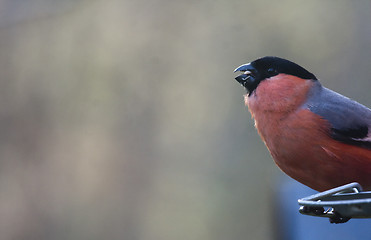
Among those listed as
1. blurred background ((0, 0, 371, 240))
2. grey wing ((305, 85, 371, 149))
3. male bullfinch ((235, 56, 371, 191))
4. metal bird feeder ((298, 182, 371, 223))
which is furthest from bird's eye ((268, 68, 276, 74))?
blurred background ((0, 0, 371, 240))

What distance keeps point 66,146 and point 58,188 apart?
0.44m

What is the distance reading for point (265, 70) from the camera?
7.22ft

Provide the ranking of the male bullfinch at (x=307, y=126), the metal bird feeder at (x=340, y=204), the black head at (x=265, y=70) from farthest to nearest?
the black head at (x=265, y=70)
the male bullfinch at (x=307, y=126)
the metal bird feeder at (x=340, y=204)

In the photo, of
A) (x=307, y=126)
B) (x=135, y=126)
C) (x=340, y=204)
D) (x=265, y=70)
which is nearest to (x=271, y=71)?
(x=265, y=70)

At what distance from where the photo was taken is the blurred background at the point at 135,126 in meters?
5.35

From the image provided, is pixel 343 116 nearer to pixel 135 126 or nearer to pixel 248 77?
pixel 248 77

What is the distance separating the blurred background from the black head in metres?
3.03

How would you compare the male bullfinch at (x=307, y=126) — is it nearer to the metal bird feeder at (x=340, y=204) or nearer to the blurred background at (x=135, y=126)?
the metal bird feeder at (x=340, y=204)

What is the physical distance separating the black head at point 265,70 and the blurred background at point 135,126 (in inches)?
119

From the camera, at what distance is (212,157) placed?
5414 mm

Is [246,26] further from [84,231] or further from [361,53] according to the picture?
[84,231]

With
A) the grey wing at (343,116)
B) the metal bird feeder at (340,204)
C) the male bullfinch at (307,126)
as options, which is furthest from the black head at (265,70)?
the metal bird feeder at (340,204)

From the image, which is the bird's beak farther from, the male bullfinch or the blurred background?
the blurred background

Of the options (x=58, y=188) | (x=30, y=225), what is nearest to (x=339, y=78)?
(x=58, y=188)
